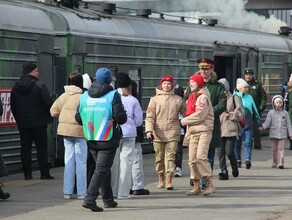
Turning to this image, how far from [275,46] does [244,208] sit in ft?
59.6

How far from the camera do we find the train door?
27.9 meters

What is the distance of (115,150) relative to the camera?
13.7 m

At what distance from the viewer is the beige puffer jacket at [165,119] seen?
15.9 m

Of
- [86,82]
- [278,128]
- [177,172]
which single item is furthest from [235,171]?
[86,82]

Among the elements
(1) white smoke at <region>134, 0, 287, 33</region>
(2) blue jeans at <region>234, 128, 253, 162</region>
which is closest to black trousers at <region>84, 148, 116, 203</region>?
(2) blue jeans at <region>234, 128, 253, 162</region>

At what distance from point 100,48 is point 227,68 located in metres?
7.93

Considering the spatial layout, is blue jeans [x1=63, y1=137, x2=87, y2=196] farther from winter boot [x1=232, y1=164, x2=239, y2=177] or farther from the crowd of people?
winter boot [x1=232, y1=164, x2=239, y2=177]

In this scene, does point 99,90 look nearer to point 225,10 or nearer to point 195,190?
point 195,190

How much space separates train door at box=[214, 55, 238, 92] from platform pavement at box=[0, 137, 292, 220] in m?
9.51

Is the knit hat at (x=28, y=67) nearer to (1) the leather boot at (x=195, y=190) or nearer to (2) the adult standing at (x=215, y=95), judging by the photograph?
(2) the adult standing at (x=215, y=95)

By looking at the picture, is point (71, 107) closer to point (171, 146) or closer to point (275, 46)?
point (171, 146)

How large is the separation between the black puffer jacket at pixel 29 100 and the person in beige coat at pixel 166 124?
207 centimetres

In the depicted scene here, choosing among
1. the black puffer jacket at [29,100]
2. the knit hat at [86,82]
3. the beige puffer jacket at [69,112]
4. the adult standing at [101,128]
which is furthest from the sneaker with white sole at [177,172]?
the adult standing at [101,128]

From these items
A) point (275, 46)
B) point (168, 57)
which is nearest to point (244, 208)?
point (168, 57)
